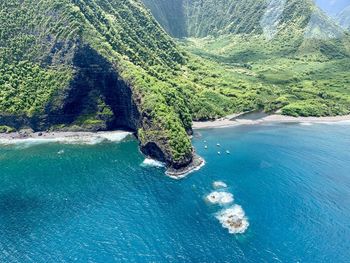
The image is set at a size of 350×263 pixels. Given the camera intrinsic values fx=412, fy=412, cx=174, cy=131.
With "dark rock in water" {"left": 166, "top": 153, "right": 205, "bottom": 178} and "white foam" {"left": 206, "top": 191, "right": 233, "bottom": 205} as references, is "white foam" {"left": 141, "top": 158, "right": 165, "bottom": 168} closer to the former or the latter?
"dark rock in water" {"left": 166, "top": 153, "right": 205, "bottom": 178}

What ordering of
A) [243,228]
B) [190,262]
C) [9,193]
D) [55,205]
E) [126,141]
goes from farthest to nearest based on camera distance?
1. [126,141]
2. [9,193]
3. [55,205]
4. [243,228]
5. [190,262]

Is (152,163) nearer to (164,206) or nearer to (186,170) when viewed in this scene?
(186,170)

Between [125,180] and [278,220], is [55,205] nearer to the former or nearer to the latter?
[125,180]

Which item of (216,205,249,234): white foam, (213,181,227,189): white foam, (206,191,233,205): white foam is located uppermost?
(213,181,227,189): white foam

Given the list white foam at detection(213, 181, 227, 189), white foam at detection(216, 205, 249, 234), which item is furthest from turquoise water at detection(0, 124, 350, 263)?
white foam at detection(213, 181, 227, 189)

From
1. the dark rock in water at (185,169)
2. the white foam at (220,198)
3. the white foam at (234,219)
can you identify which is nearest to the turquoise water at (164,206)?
the white foam at (234,219)

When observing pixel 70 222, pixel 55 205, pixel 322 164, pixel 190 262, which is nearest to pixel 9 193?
pixel 55 205
